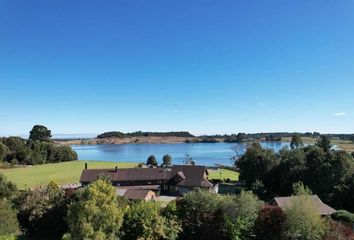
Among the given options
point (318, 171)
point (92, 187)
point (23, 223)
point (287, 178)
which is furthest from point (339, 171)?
point (23, 223)

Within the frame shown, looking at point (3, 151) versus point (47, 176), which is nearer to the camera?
point (47, 176)

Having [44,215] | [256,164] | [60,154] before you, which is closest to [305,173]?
[256,164]

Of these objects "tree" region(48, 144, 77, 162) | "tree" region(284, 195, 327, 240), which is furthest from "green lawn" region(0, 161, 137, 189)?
"tree" region(284, 195, 327, 240)

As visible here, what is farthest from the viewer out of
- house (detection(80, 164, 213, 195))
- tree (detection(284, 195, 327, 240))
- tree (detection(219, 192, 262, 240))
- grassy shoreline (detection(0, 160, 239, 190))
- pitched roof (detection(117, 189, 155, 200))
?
grassy shoreline (detection(0, 160, 239, 190))

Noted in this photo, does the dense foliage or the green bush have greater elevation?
the dense foliage

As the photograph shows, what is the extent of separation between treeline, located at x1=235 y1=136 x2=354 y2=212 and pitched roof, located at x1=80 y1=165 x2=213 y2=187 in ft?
25.0

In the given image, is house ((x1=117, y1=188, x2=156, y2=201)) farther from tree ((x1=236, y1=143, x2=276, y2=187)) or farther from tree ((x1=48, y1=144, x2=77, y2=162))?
tree ((x1=48, y1=144, x2=77, y2=162))

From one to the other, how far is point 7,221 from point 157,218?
1108cm

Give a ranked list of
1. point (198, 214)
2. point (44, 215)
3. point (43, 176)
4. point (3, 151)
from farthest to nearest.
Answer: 1. point (3, 151)
2. point (43, 176)
3. point (44, 215)
4. point (198, 214)

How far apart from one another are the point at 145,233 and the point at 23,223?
11.6 meters

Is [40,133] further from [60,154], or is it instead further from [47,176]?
[47,176]

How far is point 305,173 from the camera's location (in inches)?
1826

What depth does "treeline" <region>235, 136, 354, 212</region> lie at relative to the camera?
139 ft

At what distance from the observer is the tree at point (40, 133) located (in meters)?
144
